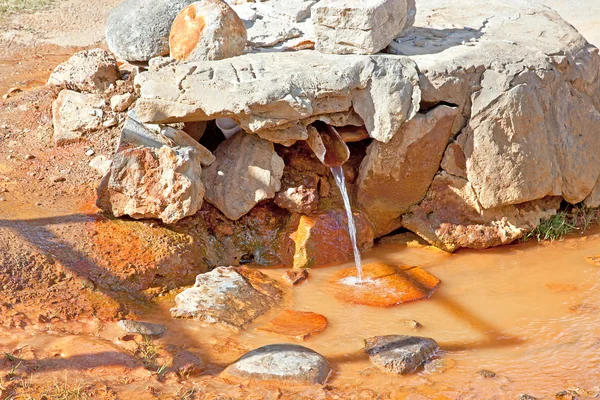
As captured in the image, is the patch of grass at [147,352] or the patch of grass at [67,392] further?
the patch of grass at [147,352]

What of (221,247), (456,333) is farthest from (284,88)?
(456,333)

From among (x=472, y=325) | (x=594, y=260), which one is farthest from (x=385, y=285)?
(x=594, y=260)

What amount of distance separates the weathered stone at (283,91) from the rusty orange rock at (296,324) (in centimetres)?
150

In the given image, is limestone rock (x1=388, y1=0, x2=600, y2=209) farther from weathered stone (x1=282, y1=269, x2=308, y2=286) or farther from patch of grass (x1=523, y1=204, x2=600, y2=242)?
weathered stone (x1=282, y1=269, x2=308, y2=286)

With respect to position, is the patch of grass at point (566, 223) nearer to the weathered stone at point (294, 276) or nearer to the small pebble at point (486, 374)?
the weathered stone at point (294, 276)

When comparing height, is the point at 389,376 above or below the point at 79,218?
below

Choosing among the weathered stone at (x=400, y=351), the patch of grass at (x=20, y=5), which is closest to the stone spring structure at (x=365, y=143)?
the weathered stone at (x=400, y=351)

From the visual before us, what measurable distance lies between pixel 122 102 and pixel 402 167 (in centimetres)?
272

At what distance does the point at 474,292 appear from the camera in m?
6.15

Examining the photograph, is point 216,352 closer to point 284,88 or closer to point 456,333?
point 456,333

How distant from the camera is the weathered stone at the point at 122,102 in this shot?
7379 millimetres

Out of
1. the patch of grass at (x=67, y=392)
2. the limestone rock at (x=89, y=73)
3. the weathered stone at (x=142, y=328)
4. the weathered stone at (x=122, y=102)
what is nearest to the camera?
the patch of grass at (x=67, y=392)

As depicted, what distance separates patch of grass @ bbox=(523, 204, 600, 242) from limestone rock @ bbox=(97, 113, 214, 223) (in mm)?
3042

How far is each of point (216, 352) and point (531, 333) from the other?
7.23ft
